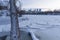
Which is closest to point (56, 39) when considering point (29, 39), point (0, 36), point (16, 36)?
point (29, 39)

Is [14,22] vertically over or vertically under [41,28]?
over

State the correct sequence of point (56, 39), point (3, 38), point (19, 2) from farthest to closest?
point (56, 39) < point (3, 38) < point (19, 2)

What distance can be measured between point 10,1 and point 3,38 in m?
3.72

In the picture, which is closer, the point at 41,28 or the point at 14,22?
the point at 14,22

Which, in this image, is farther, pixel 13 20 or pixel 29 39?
pixel 29 39

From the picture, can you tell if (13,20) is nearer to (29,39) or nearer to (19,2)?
(19,2)

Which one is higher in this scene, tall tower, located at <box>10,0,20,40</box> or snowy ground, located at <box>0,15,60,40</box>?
tall tower, located at <box>10,0,20,40</box>

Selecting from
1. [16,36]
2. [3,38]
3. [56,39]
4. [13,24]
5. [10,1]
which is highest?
[10,1]

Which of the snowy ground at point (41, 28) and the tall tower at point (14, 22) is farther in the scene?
the snowy ground at point (41, 28)

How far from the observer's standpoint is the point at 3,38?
22.1 feet

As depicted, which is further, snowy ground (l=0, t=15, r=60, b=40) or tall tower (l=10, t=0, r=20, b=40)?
snowy ground (l=0, t=15, r=60, b=40)

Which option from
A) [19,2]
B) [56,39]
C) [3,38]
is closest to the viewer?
[19,2]

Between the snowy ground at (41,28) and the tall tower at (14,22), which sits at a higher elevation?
the tall tower at (14,22)

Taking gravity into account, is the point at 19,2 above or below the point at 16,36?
above
